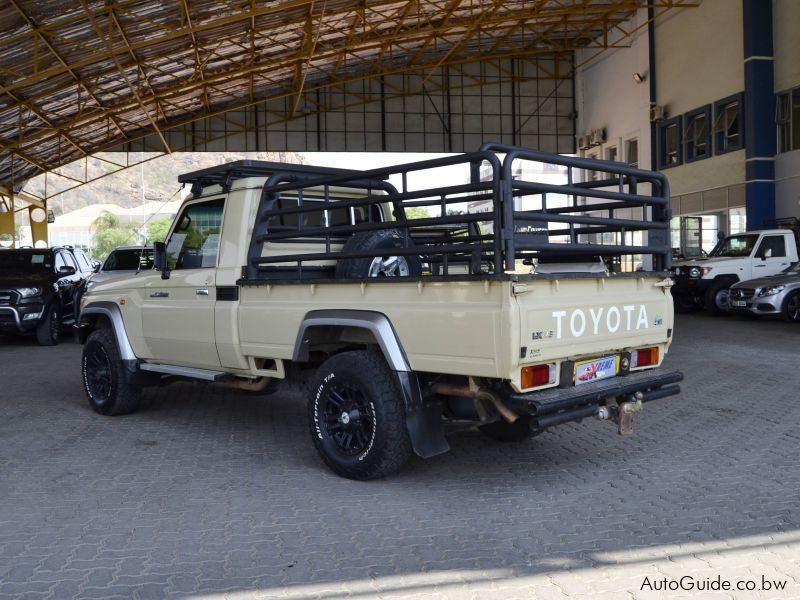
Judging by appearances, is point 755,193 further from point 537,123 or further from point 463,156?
point 463,156

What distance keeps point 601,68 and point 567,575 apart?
29640 mm

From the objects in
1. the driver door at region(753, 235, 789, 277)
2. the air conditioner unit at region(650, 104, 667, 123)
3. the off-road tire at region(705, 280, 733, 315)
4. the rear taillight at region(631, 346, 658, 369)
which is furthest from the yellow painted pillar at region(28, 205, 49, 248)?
the rear taillight at region(631, 346, 658, 369)

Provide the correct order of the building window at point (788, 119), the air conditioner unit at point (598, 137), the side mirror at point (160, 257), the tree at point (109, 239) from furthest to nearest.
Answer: the tree at point (109, 239) → the air conditioner unit at point (598, 137) → the building window at point (788, 119) → the side mirror at point (160, 257)

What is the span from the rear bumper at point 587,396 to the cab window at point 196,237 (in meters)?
2.93

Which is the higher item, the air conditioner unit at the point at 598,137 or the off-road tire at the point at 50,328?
the air conditioner unit at the point at 598,137

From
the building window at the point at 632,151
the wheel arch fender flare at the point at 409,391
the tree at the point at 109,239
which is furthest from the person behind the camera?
the tree at the point at 109,239

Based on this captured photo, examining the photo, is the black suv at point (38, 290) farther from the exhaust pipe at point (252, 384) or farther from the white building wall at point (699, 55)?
the white building wall at point (699, 55)

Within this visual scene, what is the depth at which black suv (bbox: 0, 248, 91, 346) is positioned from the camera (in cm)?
1357

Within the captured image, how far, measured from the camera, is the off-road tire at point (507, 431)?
586cm

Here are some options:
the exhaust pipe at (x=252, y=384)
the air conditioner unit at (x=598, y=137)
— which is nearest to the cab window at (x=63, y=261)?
the exhaust pipe at (x=252, y=384)

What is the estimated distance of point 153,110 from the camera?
26391 mm

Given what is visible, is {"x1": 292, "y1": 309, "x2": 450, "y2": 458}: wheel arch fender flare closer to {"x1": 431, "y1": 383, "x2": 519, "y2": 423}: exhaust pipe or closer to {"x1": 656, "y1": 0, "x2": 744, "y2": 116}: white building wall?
{"x1": 431, "y1": 383, "x2": 519, "y2": 423}: exhaust pipe

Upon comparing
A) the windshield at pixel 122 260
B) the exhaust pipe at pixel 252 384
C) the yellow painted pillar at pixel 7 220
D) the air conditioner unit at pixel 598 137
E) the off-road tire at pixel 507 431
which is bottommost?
the off-road tire at pixel 507 431

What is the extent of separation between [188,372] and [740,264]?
582 inches
